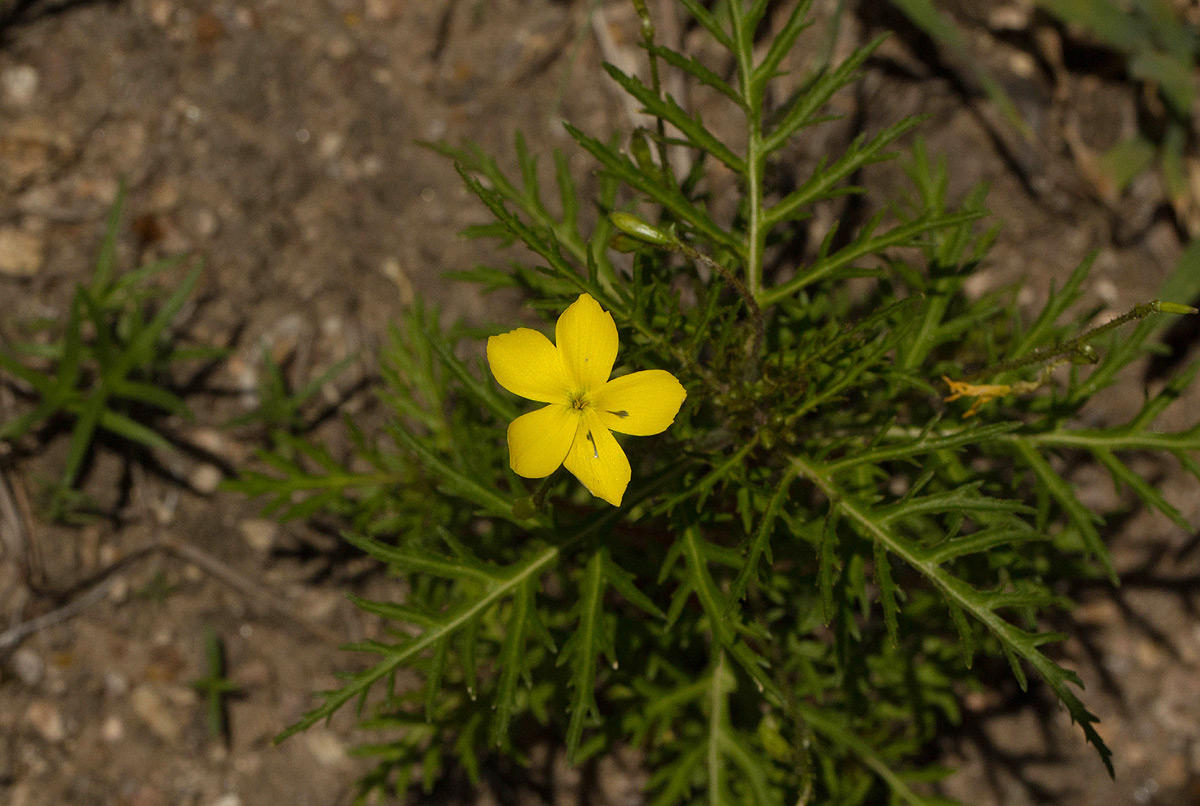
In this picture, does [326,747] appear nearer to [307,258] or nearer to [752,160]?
[307,258]

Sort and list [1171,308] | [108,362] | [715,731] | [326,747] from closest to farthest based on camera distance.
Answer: [1171,308] < [715,731] < [108,362] < [326,747]

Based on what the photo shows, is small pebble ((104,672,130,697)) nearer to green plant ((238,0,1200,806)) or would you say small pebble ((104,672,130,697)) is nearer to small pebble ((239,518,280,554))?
small pebble ((239,518,280,554))

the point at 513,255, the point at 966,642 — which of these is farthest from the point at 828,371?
the point at 513,255

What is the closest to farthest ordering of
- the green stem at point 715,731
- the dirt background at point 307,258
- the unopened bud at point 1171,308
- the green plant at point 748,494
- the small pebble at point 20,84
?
the unopened bud at point 1171,308 → the green plant at point 748,494 → the green stem at point 715,731 → the dirt background at point 307,258 → the small pebble at point 20,84

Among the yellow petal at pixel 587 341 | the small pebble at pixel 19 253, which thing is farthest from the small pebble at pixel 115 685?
the yellow petal at pixel 587 341

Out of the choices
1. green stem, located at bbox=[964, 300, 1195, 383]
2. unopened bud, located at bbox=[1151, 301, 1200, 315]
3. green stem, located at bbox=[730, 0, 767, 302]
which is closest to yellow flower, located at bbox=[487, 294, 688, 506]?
green stem, located at bbox=[730, 0, 767, 302]

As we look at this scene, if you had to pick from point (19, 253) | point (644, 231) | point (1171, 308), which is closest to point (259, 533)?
point (19, 253)

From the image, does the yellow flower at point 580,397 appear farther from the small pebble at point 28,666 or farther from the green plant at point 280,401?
the small pebble at point 28,666
